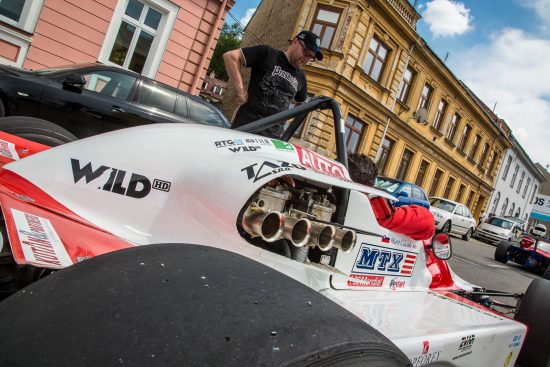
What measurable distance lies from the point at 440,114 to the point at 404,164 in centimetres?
391

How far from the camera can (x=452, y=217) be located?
1580 centimetres

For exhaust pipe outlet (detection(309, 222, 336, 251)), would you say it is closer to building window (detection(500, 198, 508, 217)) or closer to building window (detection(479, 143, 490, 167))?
building window (detection(479, 143, 490, 167))

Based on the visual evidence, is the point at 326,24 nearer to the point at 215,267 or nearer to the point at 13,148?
the point at 13,148

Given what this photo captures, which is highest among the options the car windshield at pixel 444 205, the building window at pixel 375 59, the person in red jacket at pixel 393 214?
the building window at pixel 375 59

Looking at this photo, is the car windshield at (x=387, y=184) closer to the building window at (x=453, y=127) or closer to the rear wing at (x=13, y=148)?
the rear wing at (x=13, y=148)

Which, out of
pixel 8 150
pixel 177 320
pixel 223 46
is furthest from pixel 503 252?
pixel 223 46

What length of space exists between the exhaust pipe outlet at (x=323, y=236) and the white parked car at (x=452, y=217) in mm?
14745

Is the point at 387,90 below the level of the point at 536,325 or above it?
above

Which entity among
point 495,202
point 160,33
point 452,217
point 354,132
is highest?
point 495,202

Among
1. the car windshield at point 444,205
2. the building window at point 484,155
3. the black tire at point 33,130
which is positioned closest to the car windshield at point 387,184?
the car windshield at point 444,205

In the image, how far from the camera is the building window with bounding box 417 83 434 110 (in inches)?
794

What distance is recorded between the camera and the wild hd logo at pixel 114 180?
126cm

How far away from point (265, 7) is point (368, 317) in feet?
78.5

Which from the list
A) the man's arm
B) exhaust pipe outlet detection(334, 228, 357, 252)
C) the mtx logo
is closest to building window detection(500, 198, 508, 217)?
the mtx logo
